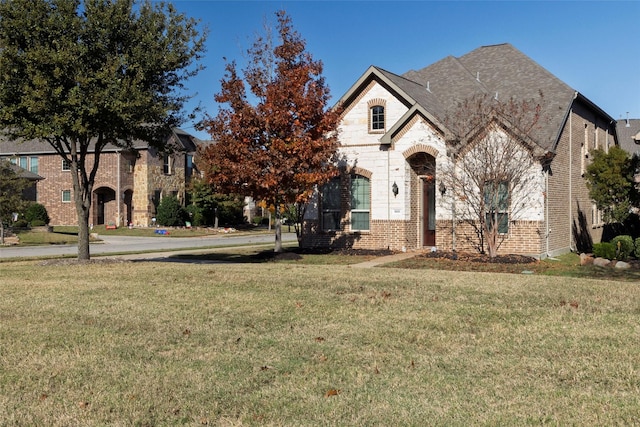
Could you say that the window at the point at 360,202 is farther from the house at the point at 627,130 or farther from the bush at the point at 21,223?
the house at the point at 627,130

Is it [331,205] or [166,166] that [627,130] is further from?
[331,205]

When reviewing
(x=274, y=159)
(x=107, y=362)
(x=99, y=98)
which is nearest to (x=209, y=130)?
(x=274, y=159)

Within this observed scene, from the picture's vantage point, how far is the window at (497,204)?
18031mm

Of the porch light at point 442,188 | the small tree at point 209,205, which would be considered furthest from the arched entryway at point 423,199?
the small tree at point 209,205

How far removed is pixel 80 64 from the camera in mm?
15344

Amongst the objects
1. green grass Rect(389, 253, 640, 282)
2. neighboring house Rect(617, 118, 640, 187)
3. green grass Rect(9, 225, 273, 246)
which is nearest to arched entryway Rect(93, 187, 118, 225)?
green grass Rect(9, 225, 273, 246)

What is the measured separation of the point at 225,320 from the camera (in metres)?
8.40

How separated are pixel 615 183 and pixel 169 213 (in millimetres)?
32180

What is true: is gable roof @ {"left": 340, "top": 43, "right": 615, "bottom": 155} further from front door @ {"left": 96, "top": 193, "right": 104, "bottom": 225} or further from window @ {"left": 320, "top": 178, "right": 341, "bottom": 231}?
front door @ {"left": 96, "top": 193, "right": 104, "bottom": 225}

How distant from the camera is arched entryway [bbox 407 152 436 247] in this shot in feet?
70.6

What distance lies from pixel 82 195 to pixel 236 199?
1038 inches

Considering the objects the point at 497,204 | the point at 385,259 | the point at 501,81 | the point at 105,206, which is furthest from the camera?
the point at 105,206

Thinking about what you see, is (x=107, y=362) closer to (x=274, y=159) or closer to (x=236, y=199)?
(x=274, y=159)

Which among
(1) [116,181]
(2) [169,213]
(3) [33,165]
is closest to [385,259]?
(2) [169,213]
